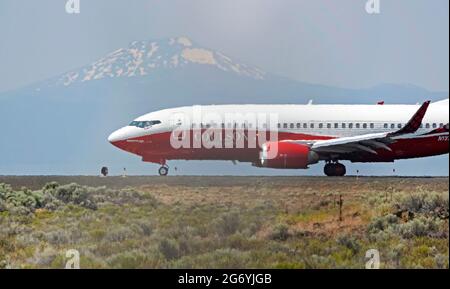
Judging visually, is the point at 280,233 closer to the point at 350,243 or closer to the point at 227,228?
the point at 227,228

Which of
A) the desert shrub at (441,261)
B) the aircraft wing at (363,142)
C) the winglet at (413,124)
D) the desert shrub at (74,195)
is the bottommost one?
the desert shrub at (441,261)

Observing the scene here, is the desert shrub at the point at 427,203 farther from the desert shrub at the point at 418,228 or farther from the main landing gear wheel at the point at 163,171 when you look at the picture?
the main landing gear wheel at the point at 163,171

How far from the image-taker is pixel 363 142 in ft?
102

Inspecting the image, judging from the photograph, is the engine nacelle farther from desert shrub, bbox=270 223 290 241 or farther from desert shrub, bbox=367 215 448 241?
desert shrub, bbox=270 223 290 241

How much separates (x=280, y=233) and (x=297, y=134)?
620 inches

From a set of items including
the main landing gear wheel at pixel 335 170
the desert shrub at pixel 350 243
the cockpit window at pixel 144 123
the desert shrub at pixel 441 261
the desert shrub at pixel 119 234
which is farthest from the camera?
the cockpit window at pixel 144 123

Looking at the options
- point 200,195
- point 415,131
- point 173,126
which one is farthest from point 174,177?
point 415,131

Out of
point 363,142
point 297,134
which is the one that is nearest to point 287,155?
point 297,134

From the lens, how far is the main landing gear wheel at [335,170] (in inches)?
1168

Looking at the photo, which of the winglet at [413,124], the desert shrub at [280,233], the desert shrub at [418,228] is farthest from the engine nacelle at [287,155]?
the desert shrub at [280,233]

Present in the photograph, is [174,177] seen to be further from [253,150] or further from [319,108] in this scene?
[319,108]

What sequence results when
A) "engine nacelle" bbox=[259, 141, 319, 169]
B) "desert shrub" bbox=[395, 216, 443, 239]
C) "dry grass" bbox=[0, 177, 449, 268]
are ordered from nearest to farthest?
"dry grass" bbox=[0, 177, 449, 268] < "desert shrub" bbox=[395, 216, 443, 239] < "engine nacelle" bbox=[259, 141, 319, 169]

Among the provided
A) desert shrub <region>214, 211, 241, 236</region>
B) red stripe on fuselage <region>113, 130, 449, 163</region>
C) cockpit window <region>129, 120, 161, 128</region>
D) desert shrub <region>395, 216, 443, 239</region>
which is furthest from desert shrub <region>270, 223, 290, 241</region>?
cockpit window <region>129, 120, 161, 128</region>

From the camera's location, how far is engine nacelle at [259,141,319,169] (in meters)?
28.1
